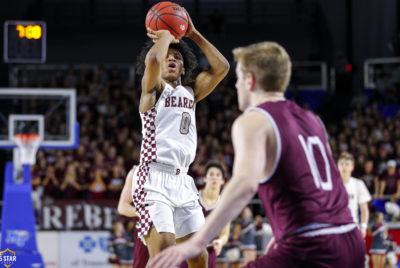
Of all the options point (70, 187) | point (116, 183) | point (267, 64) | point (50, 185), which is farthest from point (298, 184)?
point (50, 185)

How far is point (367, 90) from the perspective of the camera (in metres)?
22.1

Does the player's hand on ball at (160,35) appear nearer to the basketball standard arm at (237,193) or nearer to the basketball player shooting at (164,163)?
the basketball player shooting at (164,163)

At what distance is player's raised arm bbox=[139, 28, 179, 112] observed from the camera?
5195 millimetres

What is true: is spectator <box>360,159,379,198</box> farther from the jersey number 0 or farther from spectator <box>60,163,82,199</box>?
the jersey number 0

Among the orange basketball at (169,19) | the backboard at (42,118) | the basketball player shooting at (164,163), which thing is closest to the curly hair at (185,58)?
the orange basketball at (169,19)

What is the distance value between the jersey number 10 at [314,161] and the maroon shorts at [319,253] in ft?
0.80

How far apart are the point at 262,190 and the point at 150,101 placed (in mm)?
2032

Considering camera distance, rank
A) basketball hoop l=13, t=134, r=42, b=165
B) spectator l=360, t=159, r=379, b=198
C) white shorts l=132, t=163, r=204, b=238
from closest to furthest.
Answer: white shorts l=132, t=163, r=204, b=238 < basketball hoop l=13, t=134, r=42, b=165 < spectator l=360, t=159, r=379, b=198

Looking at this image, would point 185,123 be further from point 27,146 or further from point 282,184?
point 27,146

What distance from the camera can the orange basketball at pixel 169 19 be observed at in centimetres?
583

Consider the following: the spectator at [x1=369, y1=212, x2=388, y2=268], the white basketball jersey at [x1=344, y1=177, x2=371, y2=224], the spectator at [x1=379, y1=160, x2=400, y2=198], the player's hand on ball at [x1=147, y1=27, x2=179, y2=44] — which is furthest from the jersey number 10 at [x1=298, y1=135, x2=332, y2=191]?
the spectator at [x1=379, y1=160, x2=400, y2=198]

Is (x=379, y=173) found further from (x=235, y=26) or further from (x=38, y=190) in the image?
(x=235, y=26)

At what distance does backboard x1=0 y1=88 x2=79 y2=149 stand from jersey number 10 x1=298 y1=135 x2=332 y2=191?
8758 millimetres

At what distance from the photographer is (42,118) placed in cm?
1227
